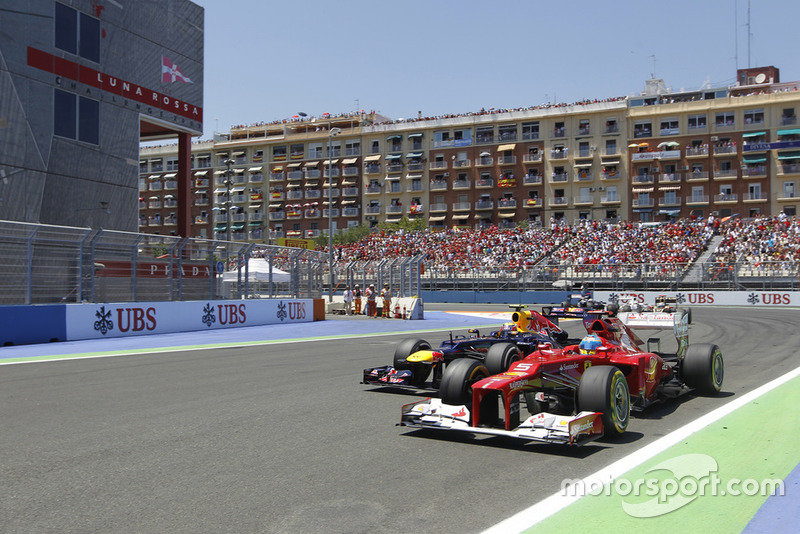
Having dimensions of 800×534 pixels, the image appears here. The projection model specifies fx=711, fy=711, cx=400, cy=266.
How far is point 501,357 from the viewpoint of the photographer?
871 cm

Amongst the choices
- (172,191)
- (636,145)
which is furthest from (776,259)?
(172,191)

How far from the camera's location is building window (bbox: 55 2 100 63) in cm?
2292

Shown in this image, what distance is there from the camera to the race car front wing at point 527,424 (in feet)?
19.4

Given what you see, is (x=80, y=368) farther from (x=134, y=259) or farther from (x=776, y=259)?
(x=776, y=259)

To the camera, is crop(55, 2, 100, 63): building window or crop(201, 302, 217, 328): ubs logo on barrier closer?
crop(201, 302, 217, 328): ubs logo on barrier

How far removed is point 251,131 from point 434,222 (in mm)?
30606

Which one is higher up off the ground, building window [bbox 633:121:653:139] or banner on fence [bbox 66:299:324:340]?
building window [bbox 633:121:653:139]

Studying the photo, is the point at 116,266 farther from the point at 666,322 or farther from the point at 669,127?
the point at 669,127

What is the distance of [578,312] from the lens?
1070cm

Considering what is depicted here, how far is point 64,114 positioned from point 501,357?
65.2ft

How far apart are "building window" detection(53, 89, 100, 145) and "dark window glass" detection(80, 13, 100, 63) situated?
1.50 m

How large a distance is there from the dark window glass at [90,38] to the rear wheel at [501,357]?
20802 mm

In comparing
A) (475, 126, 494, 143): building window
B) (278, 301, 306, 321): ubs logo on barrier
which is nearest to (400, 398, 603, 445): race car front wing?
(278, 301, 306, 321): ubs logo on barrier

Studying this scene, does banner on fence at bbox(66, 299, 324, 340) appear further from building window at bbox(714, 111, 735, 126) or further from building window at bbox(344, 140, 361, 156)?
building window at bbox(344, 140, 361, 156)
